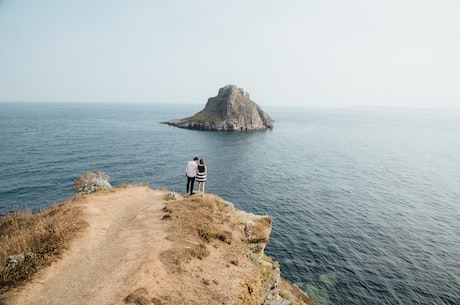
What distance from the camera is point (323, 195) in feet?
166

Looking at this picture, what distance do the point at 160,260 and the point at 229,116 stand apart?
14025 centimetres

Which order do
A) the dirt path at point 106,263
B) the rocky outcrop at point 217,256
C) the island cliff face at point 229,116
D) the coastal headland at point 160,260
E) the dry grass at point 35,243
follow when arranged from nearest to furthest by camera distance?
the dirt path at point 106,263 < the coastal headland at point 160,260 < the dry grass at point 35,243 < the rocky outcrop at point 217,256 < the island cliff face at point 229,116

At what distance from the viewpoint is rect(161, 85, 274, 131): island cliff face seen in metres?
145

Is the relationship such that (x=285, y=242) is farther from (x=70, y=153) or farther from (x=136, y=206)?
(x=70, y=153)

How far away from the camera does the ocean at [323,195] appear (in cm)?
2814

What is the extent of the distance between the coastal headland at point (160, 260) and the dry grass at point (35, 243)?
0.43m

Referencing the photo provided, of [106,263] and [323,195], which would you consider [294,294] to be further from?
[323,195]

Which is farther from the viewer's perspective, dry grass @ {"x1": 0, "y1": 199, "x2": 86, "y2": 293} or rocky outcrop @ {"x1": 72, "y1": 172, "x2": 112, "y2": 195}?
rocky outcrop @ {"x1": 72, "y1": 172, "x2": 112, "y2": 195}

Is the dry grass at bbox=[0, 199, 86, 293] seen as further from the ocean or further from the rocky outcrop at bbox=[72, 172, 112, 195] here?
the ocean

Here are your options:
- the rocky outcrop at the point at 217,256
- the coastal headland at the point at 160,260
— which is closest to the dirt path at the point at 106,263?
the coastal headland at the point at 160,260

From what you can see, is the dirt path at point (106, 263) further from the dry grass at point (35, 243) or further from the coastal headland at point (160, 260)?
the dry grass at point (35, 243)

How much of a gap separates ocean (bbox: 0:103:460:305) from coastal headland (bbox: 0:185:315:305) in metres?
11.0

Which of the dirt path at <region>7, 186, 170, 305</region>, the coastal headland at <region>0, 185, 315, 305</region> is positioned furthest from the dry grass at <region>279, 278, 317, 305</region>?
the dirt path at <region>7, 186, 170, 305</region>

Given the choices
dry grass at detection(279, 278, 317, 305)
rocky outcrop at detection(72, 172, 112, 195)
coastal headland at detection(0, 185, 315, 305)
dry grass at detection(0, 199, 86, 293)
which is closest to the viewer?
coastal headland at detection(0, 185, 315, 305)
